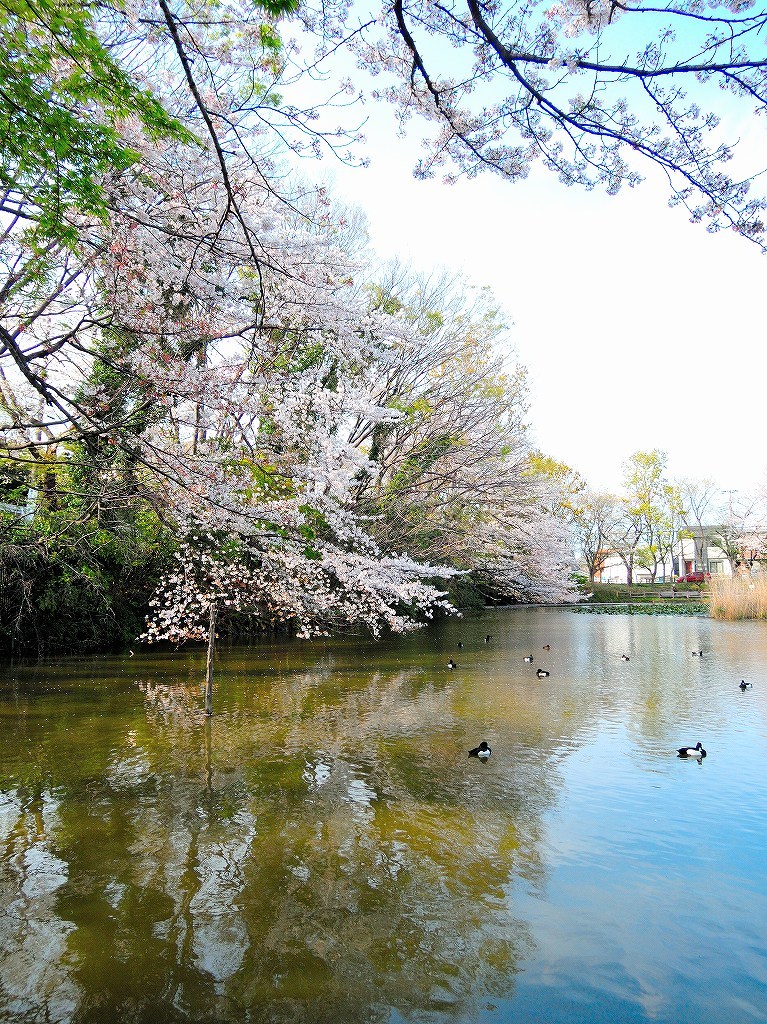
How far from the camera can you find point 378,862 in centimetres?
406

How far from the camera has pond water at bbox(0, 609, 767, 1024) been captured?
2.85 m

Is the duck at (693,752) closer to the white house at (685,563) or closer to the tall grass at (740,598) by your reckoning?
the tall grass at (740,598)

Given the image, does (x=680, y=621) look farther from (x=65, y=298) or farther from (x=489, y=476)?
(x=65, y=298)

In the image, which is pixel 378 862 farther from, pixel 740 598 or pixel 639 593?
pixel 639 593

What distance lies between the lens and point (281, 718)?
774 centimetres

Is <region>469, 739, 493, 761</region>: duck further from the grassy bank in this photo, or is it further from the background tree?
the background tree

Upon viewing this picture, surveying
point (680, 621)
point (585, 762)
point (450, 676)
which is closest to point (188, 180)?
point (585, 762)

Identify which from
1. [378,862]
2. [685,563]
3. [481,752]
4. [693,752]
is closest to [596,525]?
[685,563]

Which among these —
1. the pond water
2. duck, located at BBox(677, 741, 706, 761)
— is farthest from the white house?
the pond water

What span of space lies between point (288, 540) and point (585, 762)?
4720 millimetres

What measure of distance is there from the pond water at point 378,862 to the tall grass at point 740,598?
14.7 meters

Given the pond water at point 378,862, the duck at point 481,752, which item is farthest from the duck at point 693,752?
the duck at point 481,752

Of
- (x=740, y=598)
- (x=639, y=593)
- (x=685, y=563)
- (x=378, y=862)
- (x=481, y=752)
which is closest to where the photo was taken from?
(x=378, y=862)

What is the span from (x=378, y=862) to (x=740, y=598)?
21238 millimetres
